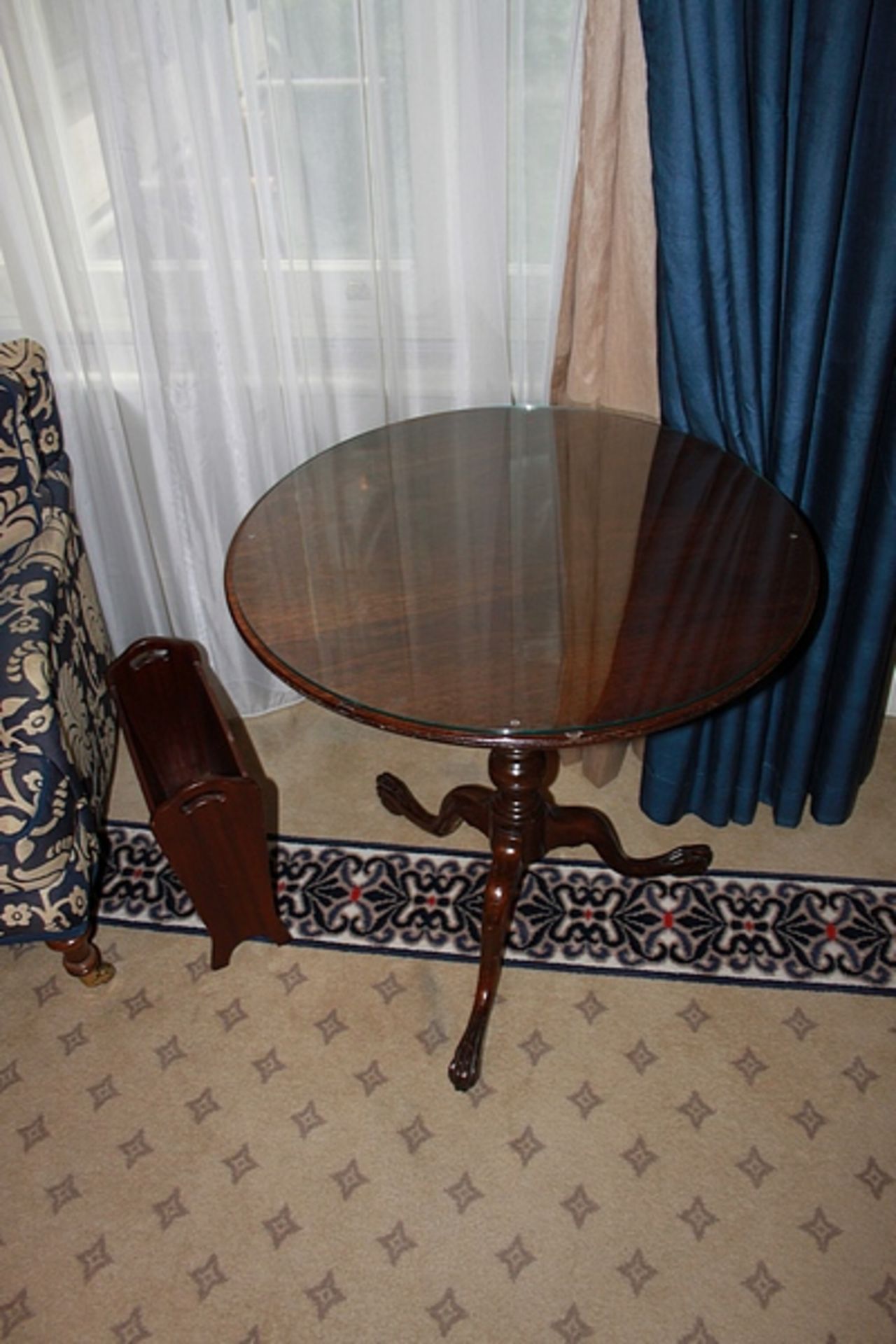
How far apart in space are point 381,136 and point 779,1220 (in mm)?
1904

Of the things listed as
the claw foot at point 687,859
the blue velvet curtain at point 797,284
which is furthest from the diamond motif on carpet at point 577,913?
the blue velvet curtain at point 797,284

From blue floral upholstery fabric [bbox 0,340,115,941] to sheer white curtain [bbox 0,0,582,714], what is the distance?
0.72 feet

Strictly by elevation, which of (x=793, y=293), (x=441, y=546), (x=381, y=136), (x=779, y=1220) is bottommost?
(x=779, y=1220)

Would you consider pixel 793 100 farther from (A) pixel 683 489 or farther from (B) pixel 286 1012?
(B) pixel 286 1012

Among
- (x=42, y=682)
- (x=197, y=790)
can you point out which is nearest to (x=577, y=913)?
(x=197, y=790)

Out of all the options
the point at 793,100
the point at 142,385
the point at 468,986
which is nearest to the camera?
the point at 793,100

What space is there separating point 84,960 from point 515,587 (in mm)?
1092

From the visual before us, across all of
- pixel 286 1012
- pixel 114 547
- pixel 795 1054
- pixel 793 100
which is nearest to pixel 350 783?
pixel 286 1012

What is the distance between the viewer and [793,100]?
166 cm

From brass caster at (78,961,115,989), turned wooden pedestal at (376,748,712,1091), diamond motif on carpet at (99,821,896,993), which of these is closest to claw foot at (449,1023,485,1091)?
turned wooden pedestal at (376,748,712,1091)

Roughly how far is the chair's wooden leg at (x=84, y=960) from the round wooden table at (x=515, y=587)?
70cm

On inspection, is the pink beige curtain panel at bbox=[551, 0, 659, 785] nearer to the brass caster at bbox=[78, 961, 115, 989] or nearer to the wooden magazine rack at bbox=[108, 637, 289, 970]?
the wooden magazine rack at bbox=[108, 637, 289, 970]

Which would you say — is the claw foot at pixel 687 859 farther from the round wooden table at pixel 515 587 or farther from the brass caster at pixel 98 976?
the brass caster at pixel 98 976

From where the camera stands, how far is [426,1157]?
1.83m
